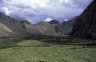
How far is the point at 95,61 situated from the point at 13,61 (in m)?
12.3

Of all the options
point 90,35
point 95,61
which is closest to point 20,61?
point 95,61

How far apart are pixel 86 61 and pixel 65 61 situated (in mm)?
3296

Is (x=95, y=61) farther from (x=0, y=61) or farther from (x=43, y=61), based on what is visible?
(x=0, y=61)

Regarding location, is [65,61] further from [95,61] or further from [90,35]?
[90,35]

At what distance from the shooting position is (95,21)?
19838 cm

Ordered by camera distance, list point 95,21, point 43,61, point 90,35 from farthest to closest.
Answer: point 95,21, point 90,35, point 43,61

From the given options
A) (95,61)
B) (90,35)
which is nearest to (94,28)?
(90,35)

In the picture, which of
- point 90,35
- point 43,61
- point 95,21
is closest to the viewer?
point 43,61

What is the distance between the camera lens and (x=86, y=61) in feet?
135

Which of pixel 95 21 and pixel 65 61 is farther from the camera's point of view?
pixel 95 21

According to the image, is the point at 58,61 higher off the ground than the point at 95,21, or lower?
lower

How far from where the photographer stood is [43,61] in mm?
39844

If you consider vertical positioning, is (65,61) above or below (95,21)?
below

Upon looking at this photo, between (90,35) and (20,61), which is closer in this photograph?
(20,61)
